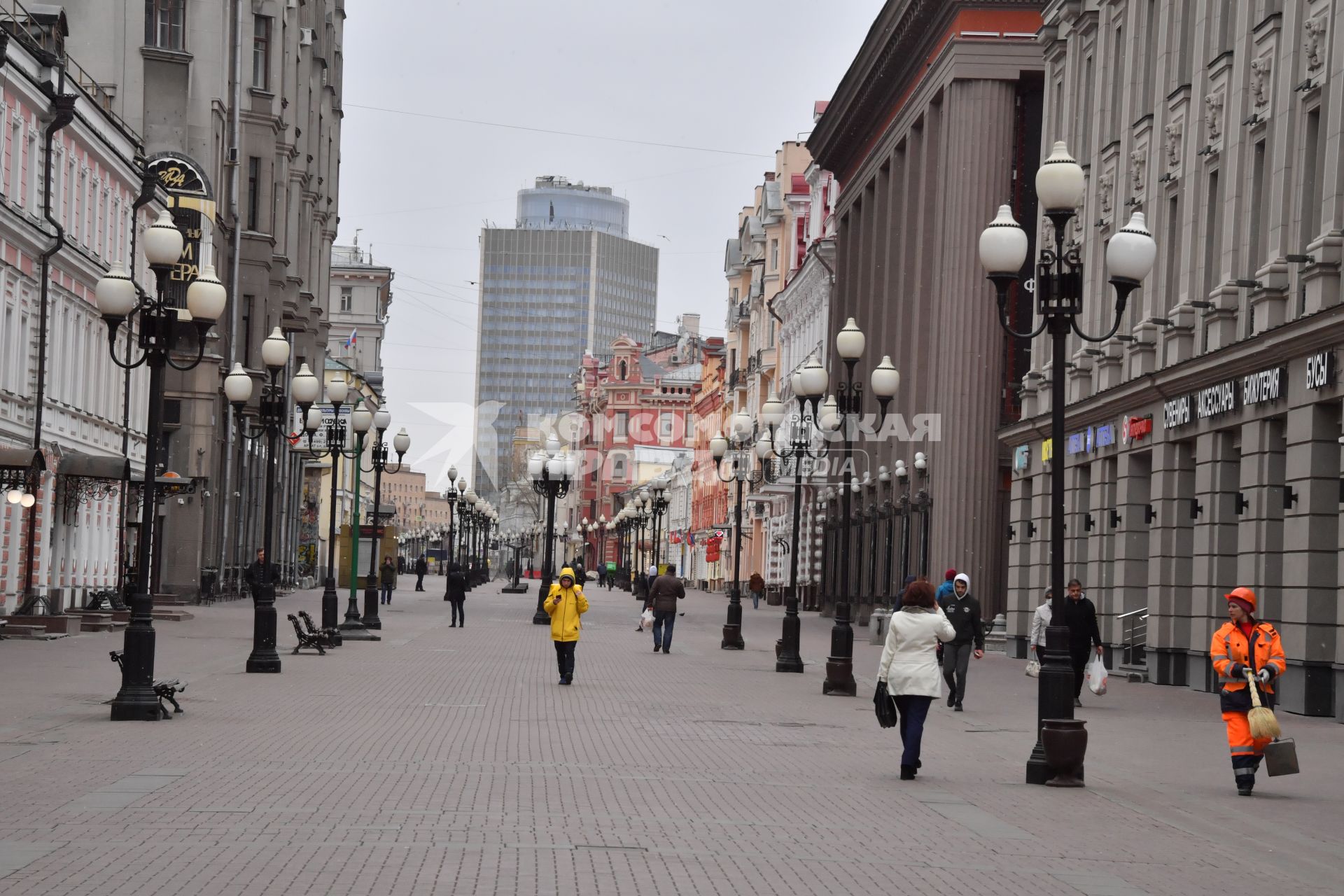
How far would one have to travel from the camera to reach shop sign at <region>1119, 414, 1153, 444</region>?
31562 millimetres

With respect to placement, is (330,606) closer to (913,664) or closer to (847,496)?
(847,496)

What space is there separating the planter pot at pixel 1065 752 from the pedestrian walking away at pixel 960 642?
817cm

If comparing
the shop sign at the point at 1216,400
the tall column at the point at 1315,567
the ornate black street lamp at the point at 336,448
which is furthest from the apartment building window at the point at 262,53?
the tall column at the point at 1315,567

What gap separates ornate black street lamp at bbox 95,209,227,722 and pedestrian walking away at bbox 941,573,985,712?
971 centimetres

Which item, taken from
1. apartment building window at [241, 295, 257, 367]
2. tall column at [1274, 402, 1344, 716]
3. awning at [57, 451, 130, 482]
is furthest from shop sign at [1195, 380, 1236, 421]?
apartment building window at [241, 295, 257, 367]

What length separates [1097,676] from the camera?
2391 cm

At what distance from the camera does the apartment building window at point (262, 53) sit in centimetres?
6181

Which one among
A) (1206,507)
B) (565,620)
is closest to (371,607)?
(565,620)

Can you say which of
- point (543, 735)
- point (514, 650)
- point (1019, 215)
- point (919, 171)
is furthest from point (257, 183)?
point (543, 735)

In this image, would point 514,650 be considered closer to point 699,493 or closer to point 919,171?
point 919,171

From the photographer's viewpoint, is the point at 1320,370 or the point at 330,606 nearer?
the point at 1320,370

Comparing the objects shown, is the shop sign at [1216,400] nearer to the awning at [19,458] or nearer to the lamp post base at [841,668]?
the lamp post base at [841,668]

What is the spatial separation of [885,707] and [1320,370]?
10640 mm

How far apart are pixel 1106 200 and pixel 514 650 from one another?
13680mm
